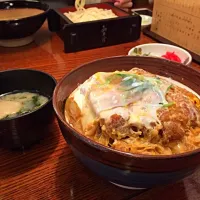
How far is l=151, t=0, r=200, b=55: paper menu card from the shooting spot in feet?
4.86

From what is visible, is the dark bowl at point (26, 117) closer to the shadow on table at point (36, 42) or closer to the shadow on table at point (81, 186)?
the shadow on table at point (81, 186)

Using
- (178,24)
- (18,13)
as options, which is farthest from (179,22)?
(18,13)

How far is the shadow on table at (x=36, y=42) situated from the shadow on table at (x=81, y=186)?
962 mm

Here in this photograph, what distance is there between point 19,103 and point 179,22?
1042 mm

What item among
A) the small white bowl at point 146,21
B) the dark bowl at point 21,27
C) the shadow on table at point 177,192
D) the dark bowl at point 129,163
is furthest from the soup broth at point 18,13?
the shadow on table at point 177,192

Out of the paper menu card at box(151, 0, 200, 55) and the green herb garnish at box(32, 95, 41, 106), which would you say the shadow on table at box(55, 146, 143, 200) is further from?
the paper menu card at box(151, 0, 200, 55)

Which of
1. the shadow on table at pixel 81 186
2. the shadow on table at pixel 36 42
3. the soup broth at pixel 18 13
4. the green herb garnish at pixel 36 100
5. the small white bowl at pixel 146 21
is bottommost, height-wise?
the shadow on table at pixel 81 186

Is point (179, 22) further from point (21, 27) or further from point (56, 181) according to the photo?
point (56, 181)

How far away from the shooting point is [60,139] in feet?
3.17

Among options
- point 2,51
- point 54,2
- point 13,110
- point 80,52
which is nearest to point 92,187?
point 13,110

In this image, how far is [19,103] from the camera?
0.99 metres

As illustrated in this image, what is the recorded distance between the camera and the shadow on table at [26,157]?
85 centimetres

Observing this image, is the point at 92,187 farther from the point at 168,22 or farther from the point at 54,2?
the point at 54,2

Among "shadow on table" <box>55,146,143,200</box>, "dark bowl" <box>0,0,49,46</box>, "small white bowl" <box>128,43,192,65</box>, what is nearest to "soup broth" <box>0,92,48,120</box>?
"shadow on table" <box>55,146,143,200</box>
